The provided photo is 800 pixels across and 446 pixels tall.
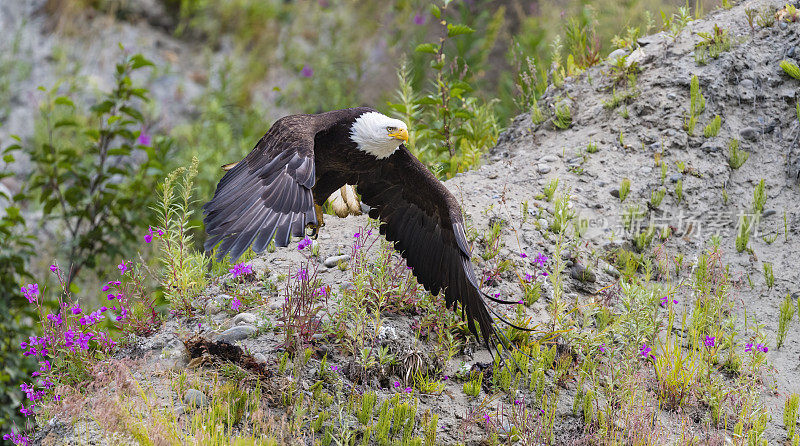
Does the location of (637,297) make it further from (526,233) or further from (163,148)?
(163,148)

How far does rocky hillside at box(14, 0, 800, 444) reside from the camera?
135 inches

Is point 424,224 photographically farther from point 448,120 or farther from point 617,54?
point 617,54

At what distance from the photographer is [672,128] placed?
5.43 meters

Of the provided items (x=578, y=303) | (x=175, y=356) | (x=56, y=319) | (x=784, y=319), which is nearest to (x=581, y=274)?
(x=578, y=303)

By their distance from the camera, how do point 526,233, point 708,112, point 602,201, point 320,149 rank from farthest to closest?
point 708,112 < point 602,201 < point 526,233 < point 320,149

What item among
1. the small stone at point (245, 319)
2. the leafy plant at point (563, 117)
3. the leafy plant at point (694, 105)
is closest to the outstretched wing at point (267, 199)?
the small stone at point (245, 319)

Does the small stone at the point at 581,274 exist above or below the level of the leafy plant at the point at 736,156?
below

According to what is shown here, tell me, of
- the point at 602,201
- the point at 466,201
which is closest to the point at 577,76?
the point at 602,201

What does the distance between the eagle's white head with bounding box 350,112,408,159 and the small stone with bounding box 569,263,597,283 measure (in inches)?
54.7

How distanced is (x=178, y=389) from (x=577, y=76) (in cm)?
421

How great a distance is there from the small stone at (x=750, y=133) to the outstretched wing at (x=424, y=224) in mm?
2433

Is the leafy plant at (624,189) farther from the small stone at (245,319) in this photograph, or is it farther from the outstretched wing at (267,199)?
the small stone at (245,319)

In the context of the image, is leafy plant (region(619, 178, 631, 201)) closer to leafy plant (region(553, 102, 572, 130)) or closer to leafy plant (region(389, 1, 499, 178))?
leafy plant (region(553, 102, 572, 130))

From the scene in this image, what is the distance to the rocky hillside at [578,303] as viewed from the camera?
343 cm
